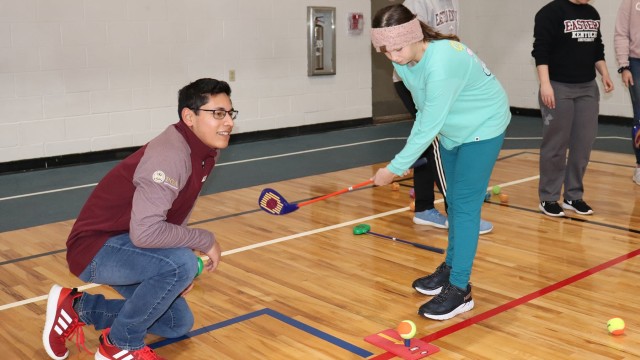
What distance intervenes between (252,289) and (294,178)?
2753mm

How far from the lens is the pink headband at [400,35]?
2.90 metres

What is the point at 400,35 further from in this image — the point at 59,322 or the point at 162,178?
the point at 59,322

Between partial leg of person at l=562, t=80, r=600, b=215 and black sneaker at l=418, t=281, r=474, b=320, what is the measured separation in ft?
6.37

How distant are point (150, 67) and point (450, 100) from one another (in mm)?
5050

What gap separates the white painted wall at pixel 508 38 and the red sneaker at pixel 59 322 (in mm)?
8190

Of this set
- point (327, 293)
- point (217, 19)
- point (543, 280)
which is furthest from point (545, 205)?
point (217, 19)

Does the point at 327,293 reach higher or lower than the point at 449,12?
lower

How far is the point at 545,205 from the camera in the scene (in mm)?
4918

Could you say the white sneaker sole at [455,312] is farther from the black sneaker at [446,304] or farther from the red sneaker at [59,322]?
the red sneaker at [59,322]

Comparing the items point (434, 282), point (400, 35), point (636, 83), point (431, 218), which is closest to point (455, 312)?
point (434, 282)

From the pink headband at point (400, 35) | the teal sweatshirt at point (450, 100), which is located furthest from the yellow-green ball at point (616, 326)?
the pink headband at point (400, 35)

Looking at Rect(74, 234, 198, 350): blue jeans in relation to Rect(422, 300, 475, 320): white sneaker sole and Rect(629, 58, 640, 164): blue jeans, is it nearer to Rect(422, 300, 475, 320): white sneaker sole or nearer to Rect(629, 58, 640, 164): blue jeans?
Rect(422, 300, 475, 320): white sneaker sole

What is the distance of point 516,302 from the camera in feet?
11.2

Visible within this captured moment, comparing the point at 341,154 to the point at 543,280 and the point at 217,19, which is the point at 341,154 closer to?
the point at 217,19
